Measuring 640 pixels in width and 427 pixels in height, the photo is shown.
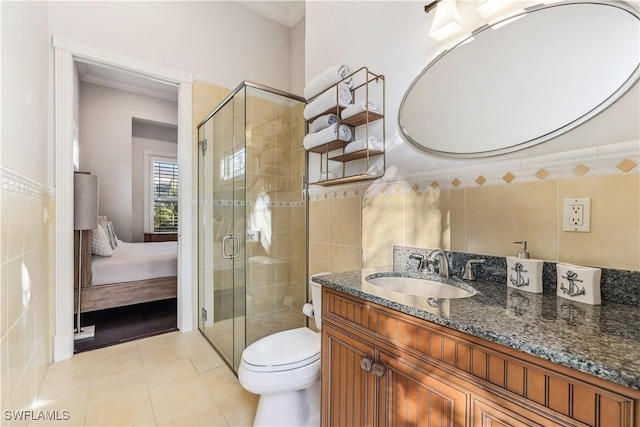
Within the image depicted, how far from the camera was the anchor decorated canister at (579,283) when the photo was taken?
85 cm

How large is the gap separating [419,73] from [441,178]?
540 mm

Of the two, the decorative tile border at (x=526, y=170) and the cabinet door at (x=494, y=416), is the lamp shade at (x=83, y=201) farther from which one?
the cabinet door at (x=494, y=416)

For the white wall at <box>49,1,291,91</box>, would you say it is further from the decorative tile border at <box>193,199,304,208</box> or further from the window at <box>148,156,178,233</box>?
the window at <box>148,156,178,233</box>

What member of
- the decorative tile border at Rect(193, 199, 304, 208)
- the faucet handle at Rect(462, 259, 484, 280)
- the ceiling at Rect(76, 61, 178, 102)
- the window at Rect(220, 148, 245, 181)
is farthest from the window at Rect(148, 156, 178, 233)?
the faucet handle at Rect(462, 259, 484, 280)

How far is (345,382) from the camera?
1.07 meters

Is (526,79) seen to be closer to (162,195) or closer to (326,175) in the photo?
(326,175)

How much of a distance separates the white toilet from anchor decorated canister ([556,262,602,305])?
1.04m

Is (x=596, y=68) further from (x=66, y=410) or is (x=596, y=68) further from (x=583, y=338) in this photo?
(x=66, y=410)

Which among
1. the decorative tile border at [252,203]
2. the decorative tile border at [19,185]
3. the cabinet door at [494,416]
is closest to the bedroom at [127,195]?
the decorative tile border at [19,185]

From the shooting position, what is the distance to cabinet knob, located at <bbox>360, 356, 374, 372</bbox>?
3.13 feet

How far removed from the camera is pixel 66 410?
1.60 metres

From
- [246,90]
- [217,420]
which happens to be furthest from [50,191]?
[217,420]

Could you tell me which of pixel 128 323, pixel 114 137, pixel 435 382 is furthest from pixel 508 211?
pixel 114 137

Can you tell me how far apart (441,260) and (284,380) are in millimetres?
887
